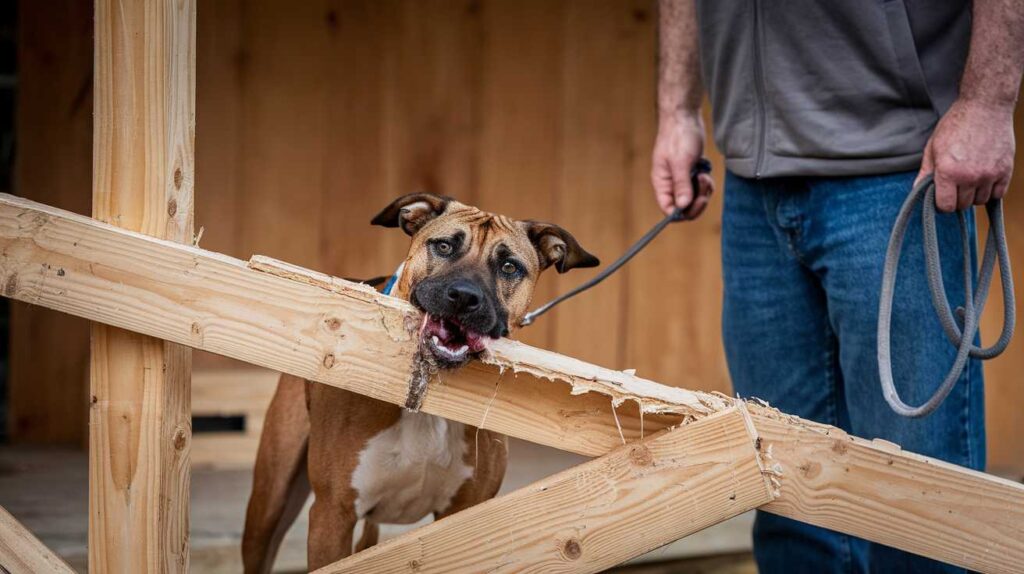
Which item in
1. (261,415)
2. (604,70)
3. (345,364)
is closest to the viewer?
(345,364)

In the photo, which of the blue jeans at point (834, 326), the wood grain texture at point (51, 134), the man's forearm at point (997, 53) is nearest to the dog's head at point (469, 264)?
the blue jeans at point (834, 326)

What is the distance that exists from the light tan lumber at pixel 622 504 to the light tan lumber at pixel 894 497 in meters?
0.08

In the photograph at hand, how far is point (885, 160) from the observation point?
2.66m

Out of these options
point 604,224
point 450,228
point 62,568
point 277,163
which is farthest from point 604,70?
point 62,568

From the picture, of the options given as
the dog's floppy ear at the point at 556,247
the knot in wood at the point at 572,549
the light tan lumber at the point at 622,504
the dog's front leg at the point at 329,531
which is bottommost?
the dog's front leg at the point at 329,531

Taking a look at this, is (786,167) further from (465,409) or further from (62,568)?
(62,568)

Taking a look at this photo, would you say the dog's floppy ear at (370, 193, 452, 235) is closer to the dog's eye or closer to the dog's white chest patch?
the dog's eye

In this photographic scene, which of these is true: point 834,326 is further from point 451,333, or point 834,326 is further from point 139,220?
point 139,220

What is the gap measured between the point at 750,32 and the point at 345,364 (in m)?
1.51

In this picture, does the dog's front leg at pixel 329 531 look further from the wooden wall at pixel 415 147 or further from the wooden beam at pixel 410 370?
the wooden wall at pixel 415 147

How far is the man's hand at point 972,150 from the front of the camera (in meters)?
2.43

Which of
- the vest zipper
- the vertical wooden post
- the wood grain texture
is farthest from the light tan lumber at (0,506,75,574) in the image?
the wood grain texture

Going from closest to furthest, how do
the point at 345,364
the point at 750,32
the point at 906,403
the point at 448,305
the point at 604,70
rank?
the point at 345,364 → the point at 448,305 → the point at 906,403 → the point at 750,32 → the point at 604,70

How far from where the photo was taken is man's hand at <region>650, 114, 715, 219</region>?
325 centimetres
